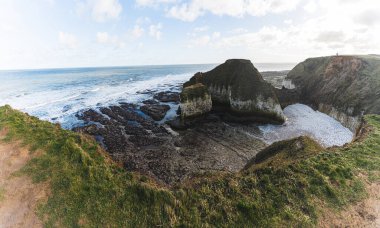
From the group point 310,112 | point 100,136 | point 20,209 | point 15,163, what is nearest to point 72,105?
point 100,136

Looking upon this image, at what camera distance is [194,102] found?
3700 centimetres

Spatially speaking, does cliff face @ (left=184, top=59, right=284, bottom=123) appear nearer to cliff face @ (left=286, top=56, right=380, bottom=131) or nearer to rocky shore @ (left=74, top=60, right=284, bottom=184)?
rocky shore @ (left=74, top=60, right=284, bottom=184)

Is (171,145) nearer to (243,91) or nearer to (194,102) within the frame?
(194,102)

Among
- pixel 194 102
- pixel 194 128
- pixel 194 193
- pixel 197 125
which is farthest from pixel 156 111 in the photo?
pixel 194 193

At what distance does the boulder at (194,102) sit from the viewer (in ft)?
119

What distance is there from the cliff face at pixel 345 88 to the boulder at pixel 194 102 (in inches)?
900

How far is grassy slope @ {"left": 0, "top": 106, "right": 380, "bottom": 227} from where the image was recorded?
376 inches

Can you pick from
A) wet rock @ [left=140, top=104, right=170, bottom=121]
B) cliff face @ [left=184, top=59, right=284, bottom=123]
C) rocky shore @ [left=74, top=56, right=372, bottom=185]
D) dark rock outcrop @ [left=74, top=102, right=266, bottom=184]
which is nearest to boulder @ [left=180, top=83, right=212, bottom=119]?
rocky shore @ [left=74, top=56, right=372, bottom=185]

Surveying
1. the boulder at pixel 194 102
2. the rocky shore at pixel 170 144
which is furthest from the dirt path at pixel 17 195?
the boulder at pixel 194 102

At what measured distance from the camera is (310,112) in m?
40.3

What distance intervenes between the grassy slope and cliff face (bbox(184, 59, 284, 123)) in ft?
70.7

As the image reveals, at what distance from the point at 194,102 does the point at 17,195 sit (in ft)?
94.2

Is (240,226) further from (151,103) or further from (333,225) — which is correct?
(151,103)

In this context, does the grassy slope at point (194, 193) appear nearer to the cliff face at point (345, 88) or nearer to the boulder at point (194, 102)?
the cliff face at point (345, 88)
